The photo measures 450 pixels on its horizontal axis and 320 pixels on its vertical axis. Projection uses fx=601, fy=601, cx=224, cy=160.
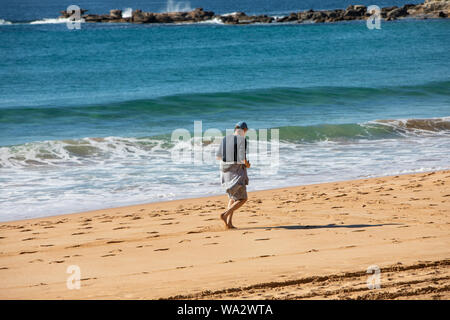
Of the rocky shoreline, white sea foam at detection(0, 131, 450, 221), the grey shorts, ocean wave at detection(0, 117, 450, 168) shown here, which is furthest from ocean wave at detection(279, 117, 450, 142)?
the rocky shoreline

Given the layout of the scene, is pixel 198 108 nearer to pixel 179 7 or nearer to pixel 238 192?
pixel 238 192

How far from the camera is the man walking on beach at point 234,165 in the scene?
7938 millimetres

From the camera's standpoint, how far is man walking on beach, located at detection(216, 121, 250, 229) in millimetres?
7938

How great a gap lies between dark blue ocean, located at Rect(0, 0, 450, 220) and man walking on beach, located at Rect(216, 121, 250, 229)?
10.0 feet

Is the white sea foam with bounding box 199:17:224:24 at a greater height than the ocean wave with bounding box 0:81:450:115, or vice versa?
the white sea foam with bounding box 199:17:224:24

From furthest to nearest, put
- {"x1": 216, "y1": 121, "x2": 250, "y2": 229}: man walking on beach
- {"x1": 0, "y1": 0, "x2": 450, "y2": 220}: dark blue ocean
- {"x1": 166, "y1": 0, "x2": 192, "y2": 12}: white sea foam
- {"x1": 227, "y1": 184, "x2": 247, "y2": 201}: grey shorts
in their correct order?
{"x1": 166, "y1": 0, "x2": 192, "y2": 12}: white sea foam → {"x1": 0, "y1": 0, "x2": 450, "y2": 220}: dark blue ocean → {"x1": 227, "y1": 184, "x2": 247, "y2": 201}: grey shorts → {"x1": 216, "y1": 121, "x2": 250, "y2": 229}: man walking on beach

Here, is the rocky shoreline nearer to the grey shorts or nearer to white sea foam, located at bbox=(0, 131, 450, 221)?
white sea foam, located at bbox=(0, 131, 450, 221)

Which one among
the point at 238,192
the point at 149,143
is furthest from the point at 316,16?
the point at 238,192

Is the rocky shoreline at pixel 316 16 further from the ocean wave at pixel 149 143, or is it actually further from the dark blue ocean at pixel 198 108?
the ocean wave at pixel 149 143

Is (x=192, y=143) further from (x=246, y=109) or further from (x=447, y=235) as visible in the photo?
(x=447, y=235)

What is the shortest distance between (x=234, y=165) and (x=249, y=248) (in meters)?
1.35

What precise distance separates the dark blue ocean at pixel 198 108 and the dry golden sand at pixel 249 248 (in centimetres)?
182

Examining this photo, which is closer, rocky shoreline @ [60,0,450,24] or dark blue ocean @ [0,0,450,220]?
dark blue ocean @ [0,0,450,220]

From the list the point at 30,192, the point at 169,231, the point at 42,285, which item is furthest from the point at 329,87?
the point at 42,285
